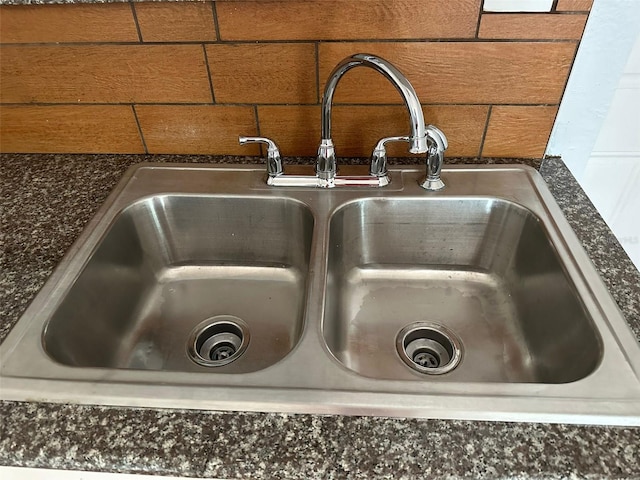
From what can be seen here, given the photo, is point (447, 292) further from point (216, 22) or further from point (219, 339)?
point (216, 22)

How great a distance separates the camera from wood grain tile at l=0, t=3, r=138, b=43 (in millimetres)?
891

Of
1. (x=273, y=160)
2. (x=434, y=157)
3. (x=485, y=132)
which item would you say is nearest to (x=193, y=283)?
(x=273, y=160)

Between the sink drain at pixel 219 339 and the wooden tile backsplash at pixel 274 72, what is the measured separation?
0.39 metres

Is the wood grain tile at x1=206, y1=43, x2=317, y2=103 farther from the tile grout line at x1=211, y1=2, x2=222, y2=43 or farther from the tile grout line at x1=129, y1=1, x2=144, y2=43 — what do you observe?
the tile grout line at x1=129, y1=1, x2=144, y2=43

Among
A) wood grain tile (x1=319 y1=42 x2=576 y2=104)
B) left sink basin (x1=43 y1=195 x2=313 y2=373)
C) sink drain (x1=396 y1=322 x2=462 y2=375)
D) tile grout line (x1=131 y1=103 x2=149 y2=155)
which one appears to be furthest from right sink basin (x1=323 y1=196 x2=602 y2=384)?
tile grout line (x1=131 y1=103 x2=149 y2=155)

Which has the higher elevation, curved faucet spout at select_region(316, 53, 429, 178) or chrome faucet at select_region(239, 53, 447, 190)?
curved faucet spout at select_region(316, 53, 429, 178)

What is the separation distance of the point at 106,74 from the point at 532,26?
Result: 2.73ft

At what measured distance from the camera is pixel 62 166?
105 cm

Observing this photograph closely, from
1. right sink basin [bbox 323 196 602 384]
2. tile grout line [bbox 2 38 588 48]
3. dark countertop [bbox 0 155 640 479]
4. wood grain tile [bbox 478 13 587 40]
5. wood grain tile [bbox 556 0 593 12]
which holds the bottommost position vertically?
right sink basin [bbox 323 196 602 384]

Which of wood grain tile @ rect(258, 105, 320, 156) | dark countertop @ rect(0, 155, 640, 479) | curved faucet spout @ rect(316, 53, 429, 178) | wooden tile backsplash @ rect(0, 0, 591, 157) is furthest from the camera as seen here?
wood grain tile @ rect(258, 105, 320, 156)

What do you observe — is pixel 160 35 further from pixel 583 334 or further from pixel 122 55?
pixel 583 334

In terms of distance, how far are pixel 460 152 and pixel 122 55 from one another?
0.72 meters

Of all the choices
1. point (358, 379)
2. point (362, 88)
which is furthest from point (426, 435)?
point (362, 88)

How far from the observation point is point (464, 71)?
898mm
